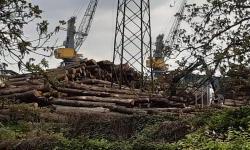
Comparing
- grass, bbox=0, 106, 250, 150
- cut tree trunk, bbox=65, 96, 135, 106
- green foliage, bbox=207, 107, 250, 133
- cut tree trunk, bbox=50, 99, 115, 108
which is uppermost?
cut tree trunk, bbox=65, 96, 135, 106

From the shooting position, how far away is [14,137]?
14.1m

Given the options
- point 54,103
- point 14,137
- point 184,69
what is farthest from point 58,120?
point 184,69

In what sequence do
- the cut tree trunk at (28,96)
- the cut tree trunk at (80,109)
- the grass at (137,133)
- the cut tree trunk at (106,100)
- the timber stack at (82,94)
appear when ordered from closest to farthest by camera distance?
the grass at (137,133), the cut tree trunk at (80,109), the cut tree trunk at (28,96), the timber stack at (82,94), the cut tree trunk at (106,100)

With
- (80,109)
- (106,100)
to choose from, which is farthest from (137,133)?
(106,100)

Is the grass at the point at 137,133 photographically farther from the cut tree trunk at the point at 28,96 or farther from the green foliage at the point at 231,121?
the cut tree trunk at the point at 28,96

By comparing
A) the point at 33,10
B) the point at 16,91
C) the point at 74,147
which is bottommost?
the point at 74,147

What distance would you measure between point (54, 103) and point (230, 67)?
7659mm

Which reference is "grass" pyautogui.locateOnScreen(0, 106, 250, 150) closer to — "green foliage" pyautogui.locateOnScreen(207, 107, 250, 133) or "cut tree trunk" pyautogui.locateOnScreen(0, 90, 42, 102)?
"green foliage" pyautogui.locateOnScreen(207, 107, 250, 133)

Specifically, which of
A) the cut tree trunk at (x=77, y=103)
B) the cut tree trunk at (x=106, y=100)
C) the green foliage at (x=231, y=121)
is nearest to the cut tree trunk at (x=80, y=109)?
the cut tree trunk at (x=77, y=103)

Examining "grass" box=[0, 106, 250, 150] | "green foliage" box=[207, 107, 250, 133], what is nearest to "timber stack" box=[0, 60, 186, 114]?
"grass" box=[0, 106, 250, 150]

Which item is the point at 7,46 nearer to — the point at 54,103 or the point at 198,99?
the point at 54,103

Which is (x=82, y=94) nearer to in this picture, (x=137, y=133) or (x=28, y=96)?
(x=28, y=96)

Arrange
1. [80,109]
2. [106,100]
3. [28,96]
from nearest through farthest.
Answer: [80,109]
[28,96]
[106,100]

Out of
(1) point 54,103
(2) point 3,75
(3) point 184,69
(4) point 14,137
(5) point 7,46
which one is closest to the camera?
A: (5) point 7,46
